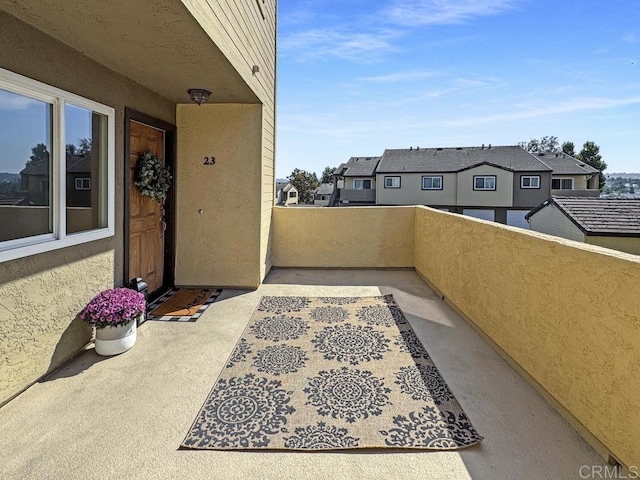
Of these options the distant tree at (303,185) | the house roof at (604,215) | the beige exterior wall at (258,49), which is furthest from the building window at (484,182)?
the distant tree at (303,185)

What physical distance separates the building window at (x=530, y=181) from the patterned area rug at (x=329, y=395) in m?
23.0

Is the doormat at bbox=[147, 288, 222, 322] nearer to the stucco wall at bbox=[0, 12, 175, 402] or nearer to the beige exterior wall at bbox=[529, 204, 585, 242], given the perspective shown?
the stucco wall at bbox=[0, 12, 175, 402]

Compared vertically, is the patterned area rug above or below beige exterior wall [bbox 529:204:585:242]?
below

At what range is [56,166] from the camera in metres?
3.10

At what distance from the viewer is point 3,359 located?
8.35ft

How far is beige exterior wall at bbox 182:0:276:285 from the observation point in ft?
9.55

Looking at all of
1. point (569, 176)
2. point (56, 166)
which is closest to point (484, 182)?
point (569, 176)

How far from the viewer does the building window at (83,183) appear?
3405 millimetres

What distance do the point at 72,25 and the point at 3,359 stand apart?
2.33 m

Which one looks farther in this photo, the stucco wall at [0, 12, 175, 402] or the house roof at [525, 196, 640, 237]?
the house roof at [525, 196, 640, 237]

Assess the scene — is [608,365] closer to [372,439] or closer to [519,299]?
[519,299]

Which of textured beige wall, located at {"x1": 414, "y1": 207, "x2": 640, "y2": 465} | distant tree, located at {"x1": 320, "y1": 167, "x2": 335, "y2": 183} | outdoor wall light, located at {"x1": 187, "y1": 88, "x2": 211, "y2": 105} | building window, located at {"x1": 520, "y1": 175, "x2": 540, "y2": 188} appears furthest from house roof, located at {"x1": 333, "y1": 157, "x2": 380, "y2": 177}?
distant tree, located at {"x1": 320, "y1": 167, "x2": 335, "y2": 183}

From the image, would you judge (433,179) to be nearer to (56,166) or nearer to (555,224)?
(555,224)

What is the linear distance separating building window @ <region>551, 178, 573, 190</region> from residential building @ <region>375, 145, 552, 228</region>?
2.50 metres
